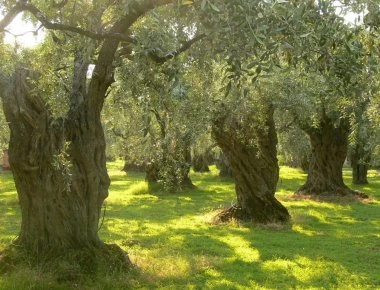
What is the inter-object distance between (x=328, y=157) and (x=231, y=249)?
1608 centimetres

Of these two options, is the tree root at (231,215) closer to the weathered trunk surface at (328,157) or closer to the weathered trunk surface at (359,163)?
the weathered trunk surface at (328,157)

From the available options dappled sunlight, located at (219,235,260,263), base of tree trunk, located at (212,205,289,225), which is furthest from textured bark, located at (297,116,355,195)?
dappled sunlight, located at (219,235,260,263)

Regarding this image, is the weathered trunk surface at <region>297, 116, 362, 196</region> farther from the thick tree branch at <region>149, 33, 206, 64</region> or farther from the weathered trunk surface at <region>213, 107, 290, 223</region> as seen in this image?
the thick tree branch at <region>149, 33, 206, 64</region>

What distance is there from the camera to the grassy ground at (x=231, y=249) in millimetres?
11266

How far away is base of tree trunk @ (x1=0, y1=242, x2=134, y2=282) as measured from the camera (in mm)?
10623

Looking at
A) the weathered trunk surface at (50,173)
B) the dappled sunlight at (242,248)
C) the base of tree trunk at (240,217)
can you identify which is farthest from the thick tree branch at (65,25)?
the base of tree trunk at (240,217)

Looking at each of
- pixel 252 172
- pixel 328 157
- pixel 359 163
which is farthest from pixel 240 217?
pixel 359 163

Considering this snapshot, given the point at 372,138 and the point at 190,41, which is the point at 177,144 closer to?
the point at 190,41

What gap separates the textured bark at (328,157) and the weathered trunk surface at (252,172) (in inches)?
399

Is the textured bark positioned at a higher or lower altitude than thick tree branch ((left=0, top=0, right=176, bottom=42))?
lower

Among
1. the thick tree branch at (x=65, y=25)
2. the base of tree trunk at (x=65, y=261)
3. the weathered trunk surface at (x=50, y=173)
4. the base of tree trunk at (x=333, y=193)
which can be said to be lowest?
the base of tree trunk at (x=65, y=261)

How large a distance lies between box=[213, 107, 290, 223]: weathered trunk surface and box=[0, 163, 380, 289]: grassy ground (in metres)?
0.78

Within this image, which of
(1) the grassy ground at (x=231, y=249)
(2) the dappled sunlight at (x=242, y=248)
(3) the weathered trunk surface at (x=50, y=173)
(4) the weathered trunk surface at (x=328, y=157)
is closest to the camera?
(3) the weathered trunk surface at (x=50, y=173)

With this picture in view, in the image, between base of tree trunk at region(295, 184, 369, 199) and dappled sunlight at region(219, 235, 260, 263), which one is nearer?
dappled sunlight at region(219, 235, 260, 263)
